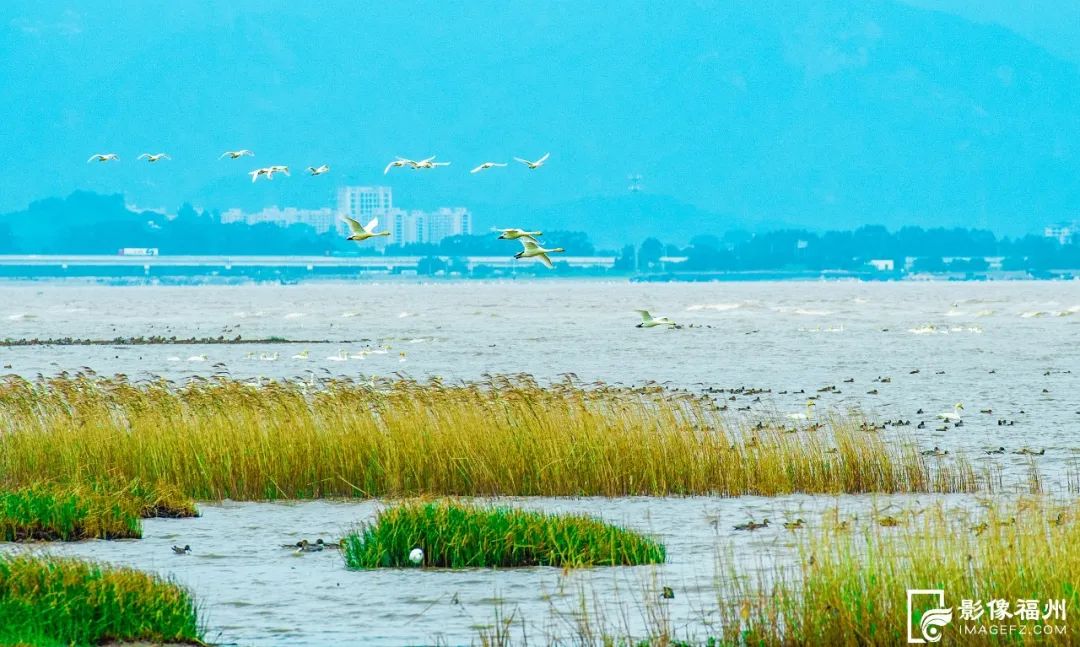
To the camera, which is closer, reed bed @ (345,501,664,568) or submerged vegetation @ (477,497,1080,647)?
submerged vegetation @ (477,497,1080,647)

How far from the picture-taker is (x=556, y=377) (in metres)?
71.6

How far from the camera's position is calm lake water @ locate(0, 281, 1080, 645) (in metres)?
19.3

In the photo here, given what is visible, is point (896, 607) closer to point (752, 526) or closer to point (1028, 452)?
point (752, 526)

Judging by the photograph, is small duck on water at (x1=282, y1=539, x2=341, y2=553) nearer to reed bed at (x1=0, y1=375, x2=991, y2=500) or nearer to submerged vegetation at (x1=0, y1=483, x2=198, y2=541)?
submerged vegetation at (x1=0, y1=483, x2=198, y2=541)

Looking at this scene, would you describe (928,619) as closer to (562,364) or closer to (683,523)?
(683,523)

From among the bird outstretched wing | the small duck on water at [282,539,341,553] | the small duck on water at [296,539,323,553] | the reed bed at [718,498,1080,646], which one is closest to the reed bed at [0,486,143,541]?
the small duck on water at [282,539,341,553]

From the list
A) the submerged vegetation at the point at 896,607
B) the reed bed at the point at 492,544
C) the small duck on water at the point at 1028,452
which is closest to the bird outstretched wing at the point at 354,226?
the reed bed at the point at 492,544

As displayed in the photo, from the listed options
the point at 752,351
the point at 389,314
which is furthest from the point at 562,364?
the point at 389,314

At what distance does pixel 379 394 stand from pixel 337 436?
2374 mm

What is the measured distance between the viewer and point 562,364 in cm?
8606

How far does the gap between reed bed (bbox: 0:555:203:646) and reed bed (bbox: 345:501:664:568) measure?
3760mm

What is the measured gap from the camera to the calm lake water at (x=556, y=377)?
63.3 feet

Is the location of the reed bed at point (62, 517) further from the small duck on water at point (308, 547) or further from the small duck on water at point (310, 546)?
the small duck on water at point (308, 547)

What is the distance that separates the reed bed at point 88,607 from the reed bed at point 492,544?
3760 mm
